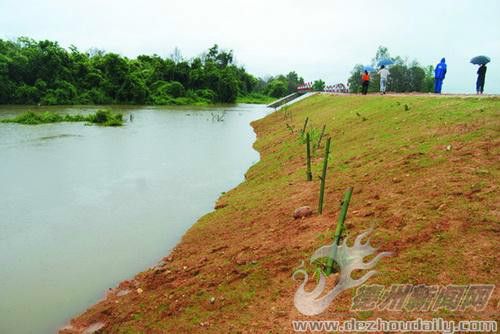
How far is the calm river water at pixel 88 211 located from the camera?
22.8 ft

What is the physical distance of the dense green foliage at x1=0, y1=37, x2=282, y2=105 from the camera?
58.8 meters

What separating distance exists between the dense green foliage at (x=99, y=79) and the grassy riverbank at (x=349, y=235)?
60421mm

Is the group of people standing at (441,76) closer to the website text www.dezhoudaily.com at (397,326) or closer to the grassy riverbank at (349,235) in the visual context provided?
the grassy riverbank at (349,235)

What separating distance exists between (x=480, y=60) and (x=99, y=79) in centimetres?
6533

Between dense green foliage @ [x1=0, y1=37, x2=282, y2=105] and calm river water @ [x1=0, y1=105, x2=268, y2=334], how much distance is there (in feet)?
138

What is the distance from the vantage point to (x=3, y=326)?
6000mm

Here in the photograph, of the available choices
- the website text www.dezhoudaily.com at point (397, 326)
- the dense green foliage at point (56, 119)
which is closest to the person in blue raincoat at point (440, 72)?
the website text www.dezhoudaily.com at point (397, 326)

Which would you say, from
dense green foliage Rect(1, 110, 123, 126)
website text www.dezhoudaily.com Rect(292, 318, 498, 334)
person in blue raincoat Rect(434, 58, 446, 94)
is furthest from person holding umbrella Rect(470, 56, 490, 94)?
dense green foliage Rect(1, 110, 123, 126)

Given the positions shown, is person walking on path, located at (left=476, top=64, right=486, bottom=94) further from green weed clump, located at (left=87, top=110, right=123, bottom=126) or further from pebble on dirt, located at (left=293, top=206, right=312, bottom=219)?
green weed clump, located at (left=87, top=110, right=123, bottom=126)

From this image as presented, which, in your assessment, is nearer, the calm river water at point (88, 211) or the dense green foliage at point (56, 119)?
the calm river water at point (88, 211)

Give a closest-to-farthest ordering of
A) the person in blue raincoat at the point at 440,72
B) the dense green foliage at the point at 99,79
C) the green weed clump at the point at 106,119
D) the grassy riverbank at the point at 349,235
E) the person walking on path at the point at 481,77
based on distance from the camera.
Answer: the grassy riverbank at the point at 349,235, the person walking on path at the point at 481,77, the person in blue raincoat at the point at 440,72, the green weed clump at the point at 106,119, the dense green foliage at the point at 99,79

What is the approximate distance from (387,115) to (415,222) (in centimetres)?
1013

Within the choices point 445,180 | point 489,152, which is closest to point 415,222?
point 445,180

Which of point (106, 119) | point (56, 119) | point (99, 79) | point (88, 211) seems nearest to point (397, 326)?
point (88, 211)
